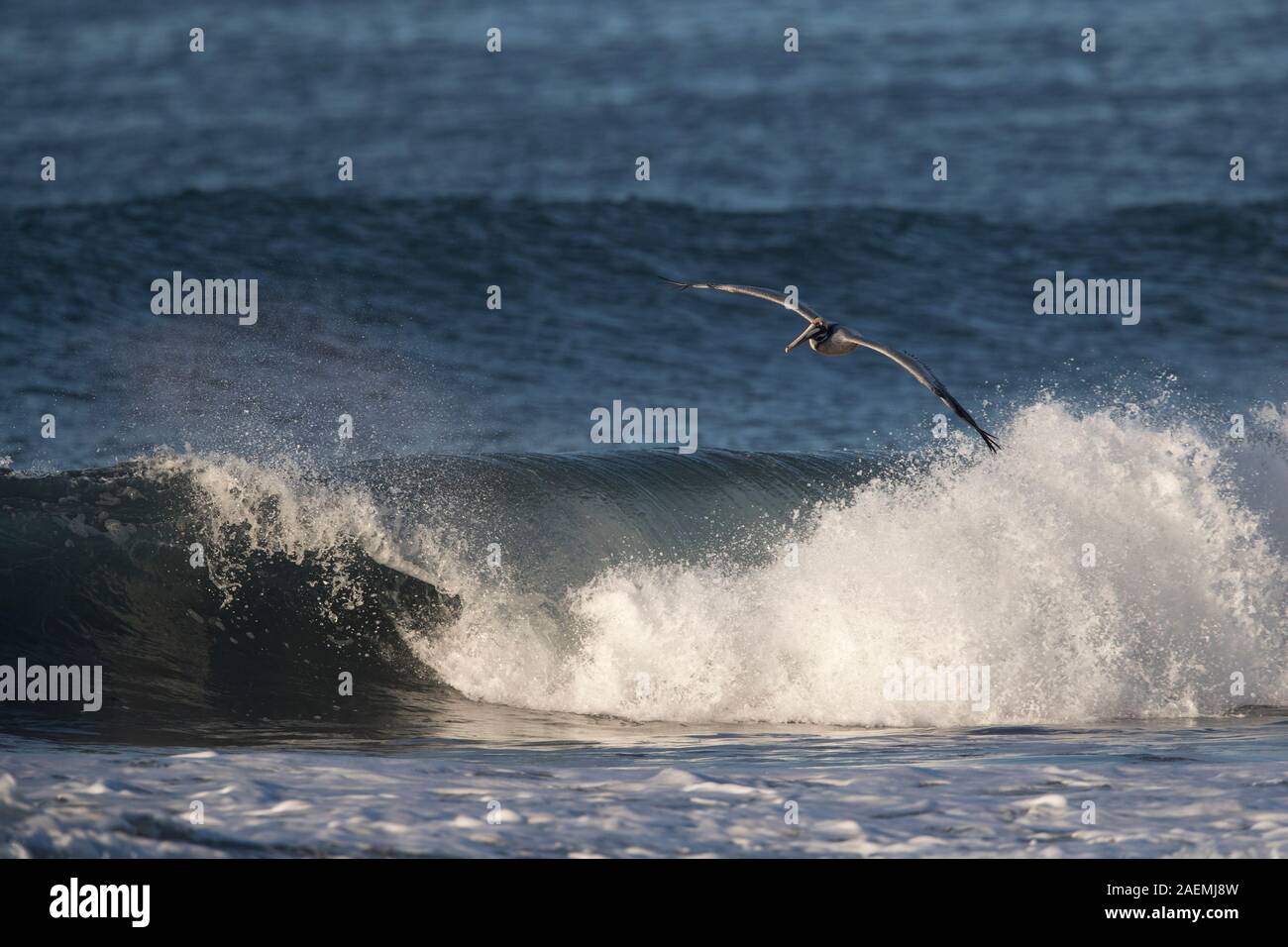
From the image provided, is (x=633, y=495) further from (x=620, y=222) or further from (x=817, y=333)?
(x=620, y=222)

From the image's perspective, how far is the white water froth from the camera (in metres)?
9.98

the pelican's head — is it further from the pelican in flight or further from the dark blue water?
the dark blue water

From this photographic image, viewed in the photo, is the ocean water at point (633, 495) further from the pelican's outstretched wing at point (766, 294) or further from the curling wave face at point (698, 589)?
the pelican's outstretched wing at point (766, 294)

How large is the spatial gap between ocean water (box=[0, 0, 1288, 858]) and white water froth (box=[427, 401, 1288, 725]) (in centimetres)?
3

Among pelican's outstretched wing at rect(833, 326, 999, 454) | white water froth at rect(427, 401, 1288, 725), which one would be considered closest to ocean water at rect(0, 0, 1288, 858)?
white water froth at rect(427, 401, 1288, 725)

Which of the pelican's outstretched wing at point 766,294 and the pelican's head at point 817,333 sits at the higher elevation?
the pelican's outstretched wing at point 766,294

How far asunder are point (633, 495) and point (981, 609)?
13.4ft

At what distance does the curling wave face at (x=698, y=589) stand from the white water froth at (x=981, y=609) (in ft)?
0.07

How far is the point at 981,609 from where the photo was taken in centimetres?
1062

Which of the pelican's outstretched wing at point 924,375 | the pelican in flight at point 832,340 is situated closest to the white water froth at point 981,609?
the pelican in flight at point 832,340

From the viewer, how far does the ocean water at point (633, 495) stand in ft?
23.8

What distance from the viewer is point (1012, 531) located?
36.6ft

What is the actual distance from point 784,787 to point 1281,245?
24.7m

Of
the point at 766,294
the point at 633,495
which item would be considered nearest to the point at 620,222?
the point at 633,495
